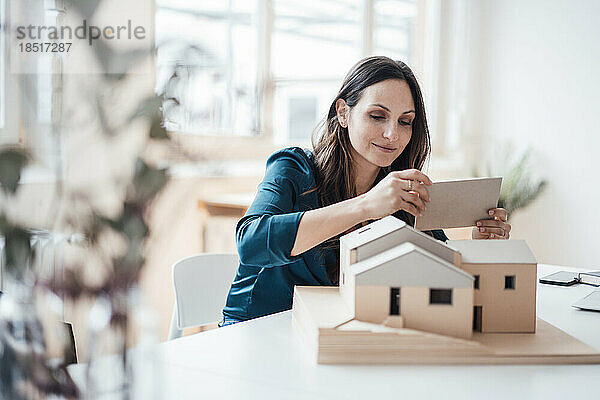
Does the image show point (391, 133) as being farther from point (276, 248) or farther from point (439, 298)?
point (439, 298)

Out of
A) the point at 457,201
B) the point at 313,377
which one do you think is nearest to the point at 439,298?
the point at 313,377

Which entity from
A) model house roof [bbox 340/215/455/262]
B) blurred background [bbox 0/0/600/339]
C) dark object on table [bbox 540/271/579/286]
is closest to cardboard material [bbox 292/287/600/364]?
model house roof [bbox 340/215/455/262]

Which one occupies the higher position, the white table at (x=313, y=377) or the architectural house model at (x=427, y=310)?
the architectural house model at (x=427, y=310)

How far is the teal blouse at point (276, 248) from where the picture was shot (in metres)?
1.49

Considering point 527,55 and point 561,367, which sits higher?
point 527,55

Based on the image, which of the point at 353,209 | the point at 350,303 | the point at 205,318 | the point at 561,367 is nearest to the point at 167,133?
the point at 350,303

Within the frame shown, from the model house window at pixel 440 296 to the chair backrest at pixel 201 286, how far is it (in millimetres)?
999

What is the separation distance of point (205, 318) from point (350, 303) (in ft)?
3.17

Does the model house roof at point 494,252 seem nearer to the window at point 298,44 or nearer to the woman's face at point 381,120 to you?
the woman's face at point 381,120

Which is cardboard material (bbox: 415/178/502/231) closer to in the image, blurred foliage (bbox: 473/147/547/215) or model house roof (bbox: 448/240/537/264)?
model house roof (bbox: 448/240/537/264)

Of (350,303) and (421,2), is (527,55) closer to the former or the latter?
(421,2)

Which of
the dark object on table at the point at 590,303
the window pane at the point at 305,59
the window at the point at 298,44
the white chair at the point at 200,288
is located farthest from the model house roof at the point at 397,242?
the window pane at the point at 305,59

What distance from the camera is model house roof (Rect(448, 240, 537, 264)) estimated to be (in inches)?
46.3

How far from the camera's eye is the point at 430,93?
15.3ft
